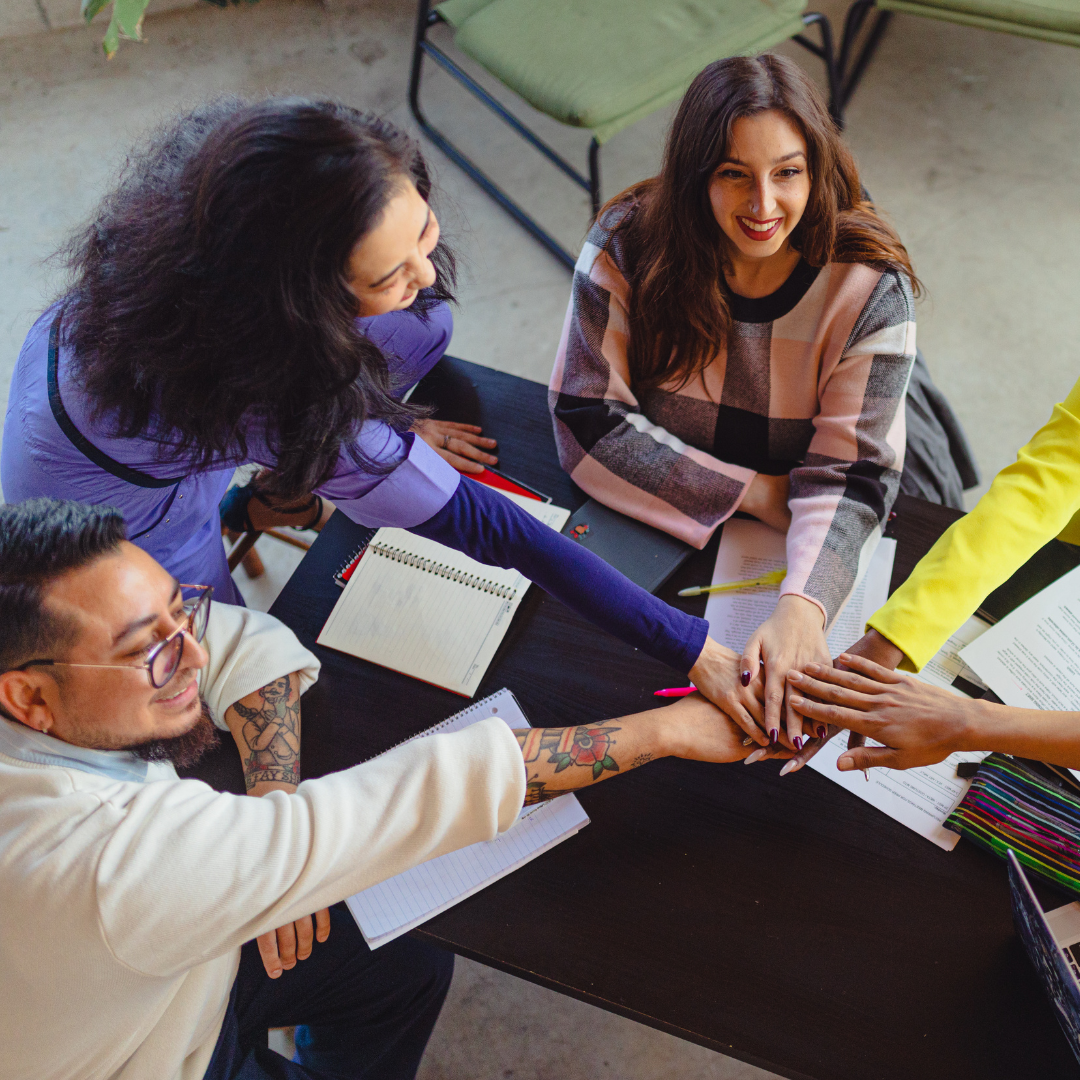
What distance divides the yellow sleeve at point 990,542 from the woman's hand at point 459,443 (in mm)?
644

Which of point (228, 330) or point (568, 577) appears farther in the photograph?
point (568, 577)

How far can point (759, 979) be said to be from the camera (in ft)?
3.56

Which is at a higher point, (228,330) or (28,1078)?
(228,330)

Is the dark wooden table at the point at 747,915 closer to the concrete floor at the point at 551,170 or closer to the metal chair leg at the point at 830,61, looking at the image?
the concrete floor at the point at 551,170

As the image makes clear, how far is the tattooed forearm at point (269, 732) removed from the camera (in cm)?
121

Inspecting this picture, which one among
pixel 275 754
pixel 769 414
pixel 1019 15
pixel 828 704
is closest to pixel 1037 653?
pixel 828 704

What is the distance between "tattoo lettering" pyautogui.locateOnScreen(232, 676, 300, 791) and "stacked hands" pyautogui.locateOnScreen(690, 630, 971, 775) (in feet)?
1.75

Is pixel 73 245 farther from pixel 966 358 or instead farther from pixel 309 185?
pixel 966 358

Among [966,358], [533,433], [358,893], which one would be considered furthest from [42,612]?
[966,358]

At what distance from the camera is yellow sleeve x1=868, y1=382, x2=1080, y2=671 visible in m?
1.28

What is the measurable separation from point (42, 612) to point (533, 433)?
80 cm

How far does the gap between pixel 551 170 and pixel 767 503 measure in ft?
6.66

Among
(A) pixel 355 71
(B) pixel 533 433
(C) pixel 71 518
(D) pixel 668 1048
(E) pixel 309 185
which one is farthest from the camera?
(A) pixel 355 71

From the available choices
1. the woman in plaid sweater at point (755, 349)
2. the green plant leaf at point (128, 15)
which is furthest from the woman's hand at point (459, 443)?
the green plant leaf at point (128, 15)
